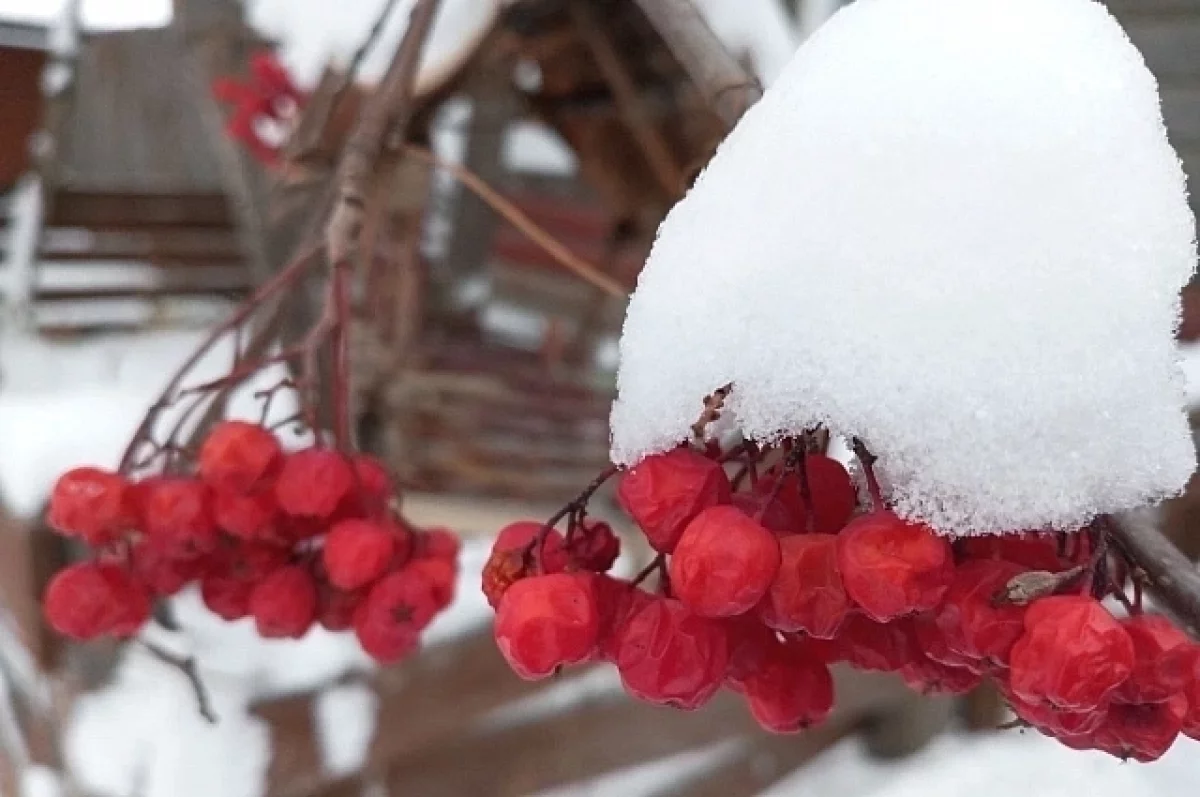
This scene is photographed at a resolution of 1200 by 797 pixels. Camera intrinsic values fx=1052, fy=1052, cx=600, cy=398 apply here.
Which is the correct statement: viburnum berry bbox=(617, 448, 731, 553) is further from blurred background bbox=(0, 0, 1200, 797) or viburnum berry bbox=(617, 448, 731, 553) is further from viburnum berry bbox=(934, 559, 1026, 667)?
blurred background bbox=(0, 0, 1200, 797)

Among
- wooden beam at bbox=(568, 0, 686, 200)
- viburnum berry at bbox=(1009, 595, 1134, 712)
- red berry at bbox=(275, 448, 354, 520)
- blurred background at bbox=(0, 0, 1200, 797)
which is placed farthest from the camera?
wooden beam at bbox=(568, 0, 686, 200)

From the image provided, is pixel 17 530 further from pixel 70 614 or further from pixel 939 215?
pixel 939 215

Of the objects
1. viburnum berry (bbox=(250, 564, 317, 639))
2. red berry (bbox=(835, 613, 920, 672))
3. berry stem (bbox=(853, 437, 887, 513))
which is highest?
berry stem (bbox=(853, 437, 887, 513))

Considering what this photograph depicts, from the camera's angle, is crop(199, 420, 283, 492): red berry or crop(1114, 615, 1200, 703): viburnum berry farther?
crop(199, 420, 283, 492): red berry

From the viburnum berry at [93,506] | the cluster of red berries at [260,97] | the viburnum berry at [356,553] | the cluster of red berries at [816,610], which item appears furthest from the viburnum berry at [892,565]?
the cluster of red berries at [260,97]

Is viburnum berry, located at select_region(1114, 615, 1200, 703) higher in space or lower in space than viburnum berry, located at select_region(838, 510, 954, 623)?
lower

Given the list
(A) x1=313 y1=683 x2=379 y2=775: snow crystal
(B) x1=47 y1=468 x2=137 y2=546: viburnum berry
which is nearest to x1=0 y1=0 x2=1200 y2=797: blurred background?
(A) x1=313 y1=683 x2=379 y2=775: snow crystal

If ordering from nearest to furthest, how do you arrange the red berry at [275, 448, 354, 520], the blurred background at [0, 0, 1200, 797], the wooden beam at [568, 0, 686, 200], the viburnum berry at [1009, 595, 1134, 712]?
the viburnum berry at [1009, 595, 1134, 712], the red berry at [275, 448, 354, 520], the blurred background at [0, 0, 1200, 797], the wooden beam at [568, 0, 686, 200]

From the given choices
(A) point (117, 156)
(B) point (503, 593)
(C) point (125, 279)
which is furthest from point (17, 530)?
(A) point (117, 156)
